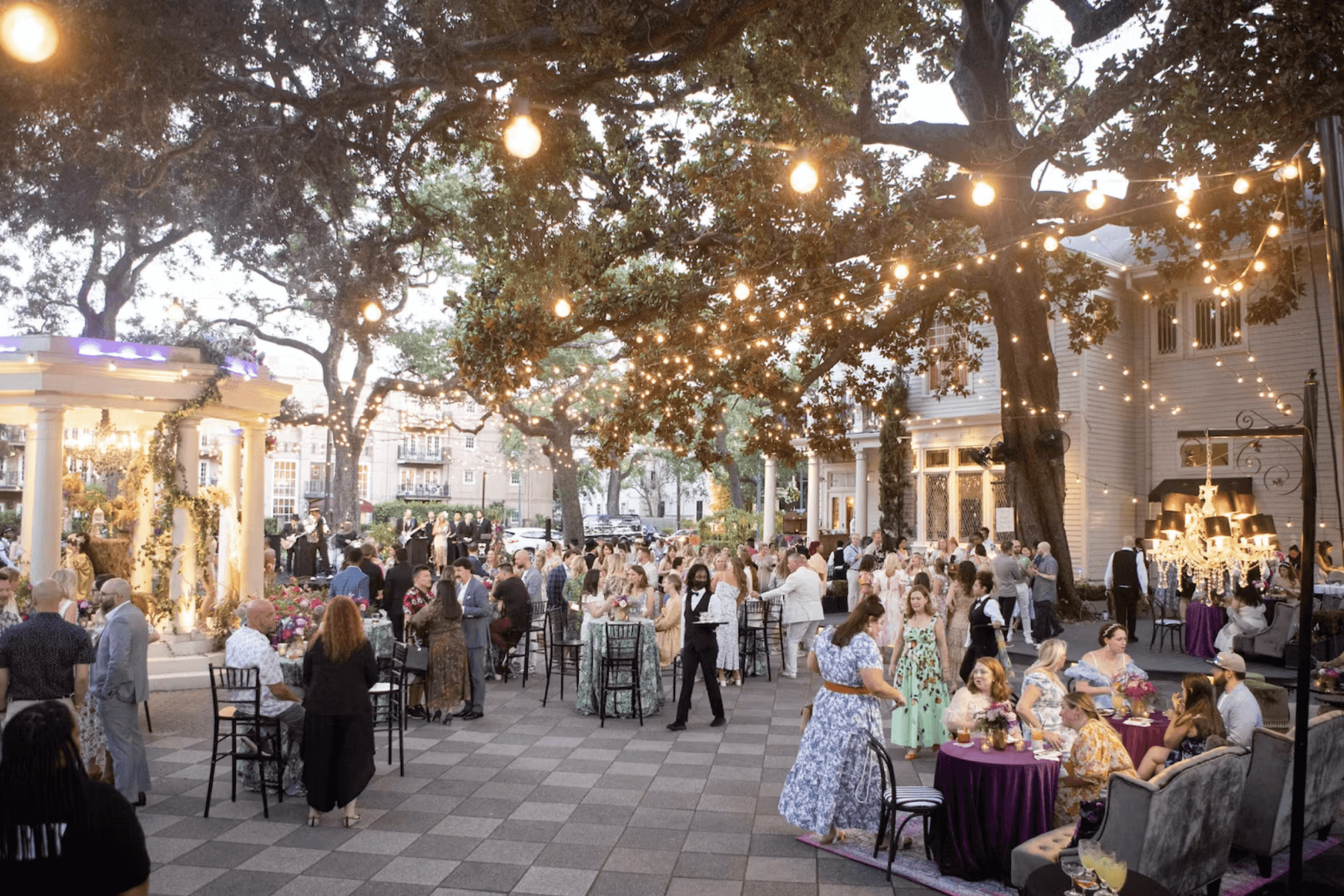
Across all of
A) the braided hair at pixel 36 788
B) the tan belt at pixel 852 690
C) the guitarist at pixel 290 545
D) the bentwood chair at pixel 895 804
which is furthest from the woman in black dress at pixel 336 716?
the guitarist at pixel 290 545

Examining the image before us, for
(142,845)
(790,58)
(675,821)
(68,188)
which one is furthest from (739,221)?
(68,188)

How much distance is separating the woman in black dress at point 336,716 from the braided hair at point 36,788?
3769 mm

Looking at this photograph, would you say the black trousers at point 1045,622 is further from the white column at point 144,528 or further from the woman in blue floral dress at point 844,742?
the white column at point 144,528

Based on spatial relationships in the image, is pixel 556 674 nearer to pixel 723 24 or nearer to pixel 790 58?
pixel 790 58

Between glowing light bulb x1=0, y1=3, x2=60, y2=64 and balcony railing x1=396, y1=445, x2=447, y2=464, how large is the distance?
214 ft

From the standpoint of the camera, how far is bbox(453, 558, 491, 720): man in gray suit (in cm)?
1023

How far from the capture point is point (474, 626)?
10594 millimetres

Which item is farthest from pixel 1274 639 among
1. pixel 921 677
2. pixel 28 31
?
pixel 28 31

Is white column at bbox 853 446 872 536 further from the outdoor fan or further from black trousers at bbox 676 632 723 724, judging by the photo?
black trousers at bbox 676 632 723 724

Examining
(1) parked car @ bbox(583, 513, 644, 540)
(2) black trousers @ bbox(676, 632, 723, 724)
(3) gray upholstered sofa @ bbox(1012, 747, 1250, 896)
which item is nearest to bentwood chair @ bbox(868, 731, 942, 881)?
(3) gray upholstered sofa @ bbox(1012, 747, 1250, 896)

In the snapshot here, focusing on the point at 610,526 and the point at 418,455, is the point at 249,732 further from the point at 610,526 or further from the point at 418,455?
the point at 418,455

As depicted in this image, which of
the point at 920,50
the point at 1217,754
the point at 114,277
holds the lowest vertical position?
the point at 1217,754

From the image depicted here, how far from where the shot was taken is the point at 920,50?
1591cm

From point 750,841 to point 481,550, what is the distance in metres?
22.0
